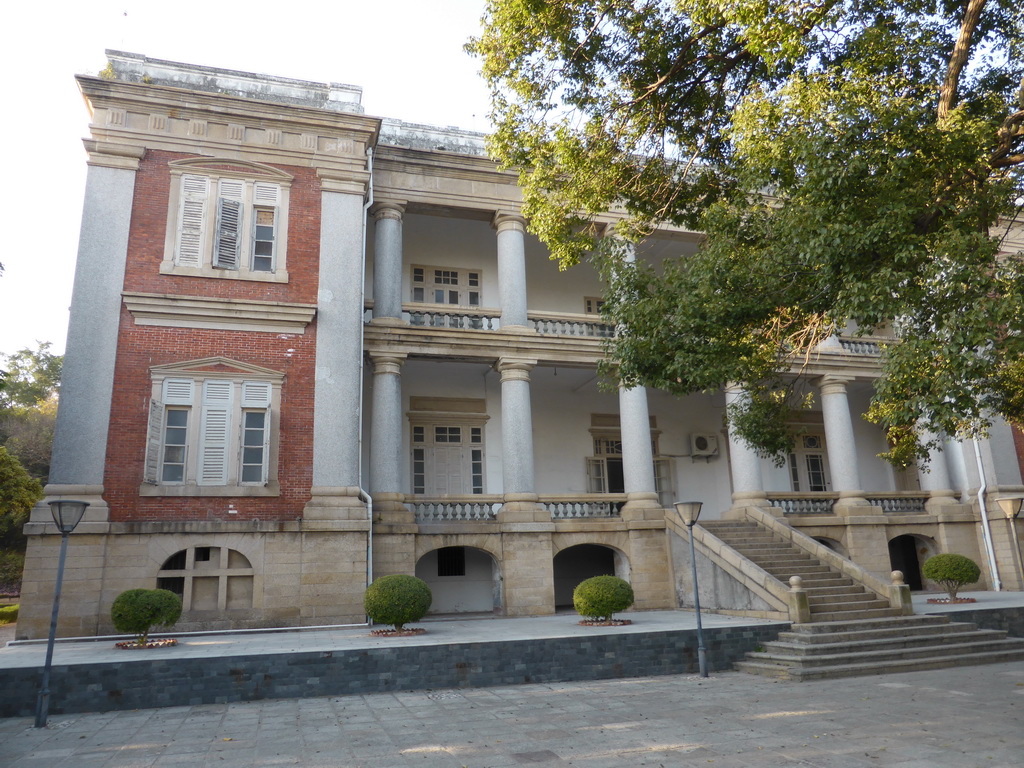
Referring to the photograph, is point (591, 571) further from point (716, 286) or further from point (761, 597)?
point (716, 286)

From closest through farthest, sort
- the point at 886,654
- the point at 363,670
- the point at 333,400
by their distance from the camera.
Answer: the point at 363,670, the point at 886,654, the point at 333,400

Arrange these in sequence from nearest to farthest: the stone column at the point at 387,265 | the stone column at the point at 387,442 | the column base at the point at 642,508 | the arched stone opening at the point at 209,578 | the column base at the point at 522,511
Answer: the arched stone opening at the point at 209,578, the stone column at the point at 387,442, the column base at the point at 522,511, the stone column at the point at 387,265, the column base at the point at 642,508

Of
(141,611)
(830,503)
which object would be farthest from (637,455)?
(141,611)

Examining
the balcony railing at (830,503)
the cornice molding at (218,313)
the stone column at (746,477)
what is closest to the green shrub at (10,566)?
the cornice molding at (218,313)

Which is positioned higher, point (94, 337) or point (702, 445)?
point (94, 337)

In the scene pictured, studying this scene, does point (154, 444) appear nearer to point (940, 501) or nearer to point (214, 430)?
point (214, 430)

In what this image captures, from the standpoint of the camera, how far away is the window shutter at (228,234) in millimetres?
14500

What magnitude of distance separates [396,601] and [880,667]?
7.12m

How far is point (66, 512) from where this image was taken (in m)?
8.71

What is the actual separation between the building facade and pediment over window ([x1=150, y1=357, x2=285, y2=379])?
0.04 m

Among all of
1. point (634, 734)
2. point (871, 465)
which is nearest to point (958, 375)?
point (634, 734)

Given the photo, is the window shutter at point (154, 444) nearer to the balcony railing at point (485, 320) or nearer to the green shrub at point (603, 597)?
the balcony railing at point (485, 320)

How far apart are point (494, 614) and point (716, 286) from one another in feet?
30.0

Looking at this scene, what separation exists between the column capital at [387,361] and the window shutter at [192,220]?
3810 millimetres
